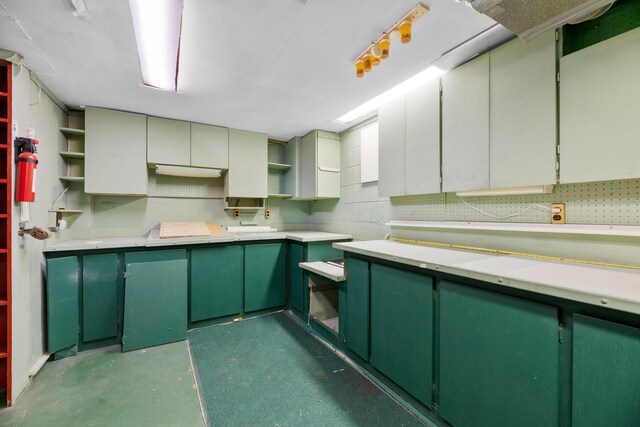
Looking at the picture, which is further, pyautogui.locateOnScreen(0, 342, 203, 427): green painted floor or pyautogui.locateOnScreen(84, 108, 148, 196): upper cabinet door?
pyautogui.locateOnScreen(84, 108, 148, 196): upper cabinet door

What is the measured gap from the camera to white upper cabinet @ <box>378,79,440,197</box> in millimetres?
2260

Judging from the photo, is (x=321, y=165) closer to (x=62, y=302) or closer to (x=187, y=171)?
(x=187, y=171)

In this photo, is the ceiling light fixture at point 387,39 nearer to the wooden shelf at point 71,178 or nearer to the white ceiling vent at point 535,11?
the white ceiling vent at point 535,11

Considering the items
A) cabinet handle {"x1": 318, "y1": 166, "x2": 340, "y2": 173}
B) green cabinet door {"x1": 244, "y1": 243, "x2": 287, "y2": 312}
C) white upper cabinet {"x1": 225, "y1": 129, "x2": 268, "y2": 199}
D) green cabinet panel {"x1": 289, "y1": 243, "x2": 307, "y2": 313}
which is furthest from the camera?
cabinet handle {"x1": 318, "y1": 166, "x2": 340, "y2": 173}

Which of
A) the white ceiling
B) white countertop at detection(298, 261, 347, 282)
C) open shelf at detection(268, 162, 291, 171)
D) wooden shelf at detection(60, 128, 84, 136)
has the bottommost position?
white countertop at detection(298, 261, 347, 282)

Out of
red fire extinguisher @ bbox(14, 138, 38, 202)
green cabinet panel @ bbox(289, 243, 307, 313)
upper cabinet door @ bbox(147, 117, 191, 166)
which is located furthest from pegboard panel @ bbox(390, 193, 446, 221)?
red fire extinguisher @ bbox(14, 138, 38, 202)

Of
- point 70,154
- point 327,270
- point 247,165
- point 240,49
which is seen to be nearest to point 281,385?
point 327,270

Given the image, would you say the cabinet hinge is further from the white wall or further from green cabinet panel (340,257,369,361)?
the white wall

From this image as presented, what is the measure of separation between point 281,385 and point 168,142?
3013mm

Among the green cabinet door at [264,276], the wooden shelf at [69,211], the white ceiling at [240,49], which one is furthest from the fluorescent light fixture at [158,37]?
the green cabinet door at [264,276]

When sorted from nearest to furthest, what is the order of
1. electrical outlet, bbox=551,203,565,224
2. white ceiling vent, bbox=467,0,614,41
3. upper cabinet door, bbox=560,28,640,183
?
white ceiling vent, bbox=467,0,614,41 < upper cabinet door, bbox=560,28,640,183 < electrical outlet, bbox=551,203,565,224

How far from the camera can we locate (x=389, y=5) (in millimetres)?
1508

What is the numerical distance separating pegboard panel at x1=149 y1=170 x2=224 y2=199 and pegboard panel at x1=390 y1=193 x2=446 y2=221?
256 cm

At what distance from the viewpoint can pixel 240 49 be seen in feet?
6.32
